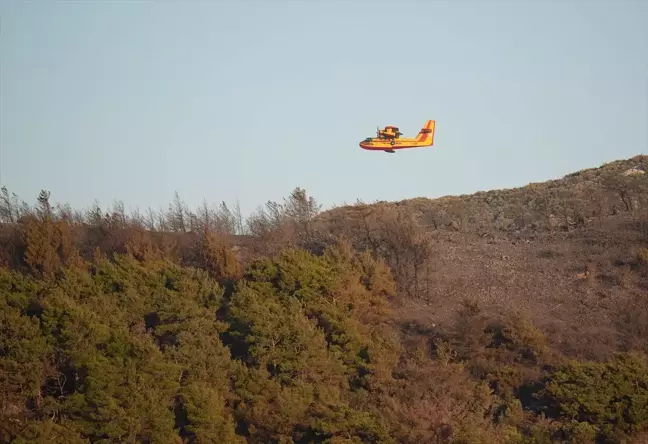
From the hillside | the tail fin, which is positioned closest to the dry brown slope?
the hillside

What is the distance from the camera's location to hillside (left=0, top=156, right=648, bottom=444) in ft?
89.9

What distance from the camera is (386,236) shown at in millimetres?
46812

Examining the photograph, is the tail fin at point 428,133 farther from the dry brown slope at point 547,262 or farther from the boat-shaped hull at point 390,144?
the dry brown slope at point 547,262

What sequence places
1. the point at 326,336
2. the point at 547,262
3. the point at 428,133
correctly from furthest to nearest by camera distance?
the point at 428,133 → the point at 547,262 → the point at 326,336

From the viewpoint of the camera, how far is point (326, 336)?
34062 millimetres

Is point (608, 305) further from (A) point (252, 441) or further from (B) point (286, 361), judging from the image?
(A) point (252, 441)

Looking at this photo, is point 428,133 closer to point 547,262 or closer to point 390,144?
point 390,144

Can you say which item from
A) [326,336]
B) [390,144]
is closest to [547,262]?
[390,144]

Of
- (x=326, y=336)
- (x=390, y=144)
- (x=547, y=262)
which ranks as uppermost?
(x=390, y=144)

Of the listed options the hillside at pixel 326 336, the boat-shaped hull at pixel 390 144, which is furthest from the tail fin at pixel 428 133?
the hillside at pixel 326 336

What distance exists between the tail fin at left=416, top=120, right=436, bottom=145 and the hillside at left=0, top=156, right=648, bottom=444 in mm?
5628

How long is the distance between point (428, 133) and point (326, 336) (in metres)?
22.5

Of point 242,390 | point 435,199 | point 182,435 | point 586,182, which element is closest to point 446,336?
point 242,390

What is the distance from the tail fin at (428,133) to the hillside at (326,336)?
5.63 meters
